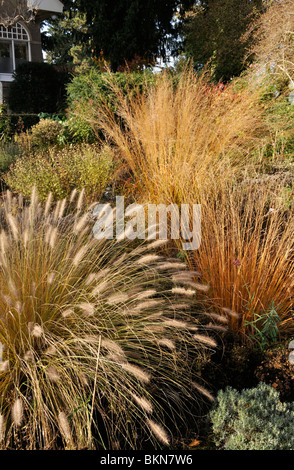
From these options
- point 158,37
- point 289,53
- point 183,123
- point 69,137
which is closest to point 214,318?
point 183,123

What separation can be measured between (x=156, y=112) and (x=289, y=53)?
4046mm

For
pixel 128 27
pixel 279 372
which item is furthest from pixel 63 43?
pixel 279 372

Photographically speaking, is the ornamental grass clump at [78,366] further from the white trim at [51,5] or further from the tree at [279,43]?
the white trim at [51,5]

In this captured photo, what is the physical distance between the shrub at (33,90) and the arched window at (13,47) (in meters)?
4.31

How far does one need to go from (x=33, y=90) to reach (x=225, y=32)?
27.3ft

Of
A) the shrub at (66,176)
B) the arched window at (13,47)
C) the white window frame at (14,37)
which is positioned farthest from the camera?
the arched window at (13,47)

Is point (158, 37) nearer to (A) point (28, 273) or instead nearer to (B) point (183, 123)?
(B) point (183, 123)

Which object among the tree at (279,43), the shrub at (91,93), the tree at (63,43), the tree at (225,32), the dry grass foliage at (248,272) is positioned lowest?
the dry grass foliage at (248,272)

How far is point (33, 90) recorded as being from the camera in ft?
53.7

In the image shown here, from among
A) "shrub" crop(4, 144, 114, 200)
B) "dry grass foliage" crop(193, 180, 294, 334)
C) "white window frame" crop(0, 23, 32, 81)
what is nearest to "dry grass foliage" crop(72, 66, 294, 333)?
"dry grass foliage" crop(193, 180, 294, 334)

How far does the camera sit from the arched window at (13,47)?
67.3 ft

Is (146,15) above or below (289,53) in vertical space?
above

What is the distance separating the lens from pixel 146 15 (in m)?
11.8

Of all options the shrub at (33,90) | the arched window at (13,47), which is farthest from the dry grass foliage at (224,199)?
the arched window at (13,47)
